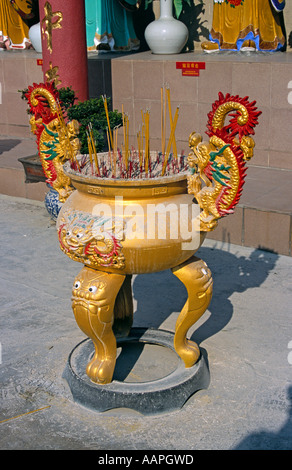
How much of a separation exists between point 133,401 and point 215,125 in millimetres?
1177

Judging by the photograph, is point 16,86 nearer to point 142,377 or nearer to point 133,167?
point 133,167

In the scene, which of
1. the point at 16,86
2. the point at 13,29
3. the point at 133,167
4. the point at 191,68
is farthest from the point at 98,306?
the point at 13,29

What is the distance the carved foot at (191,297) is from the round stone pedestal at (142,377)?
0.25 ft

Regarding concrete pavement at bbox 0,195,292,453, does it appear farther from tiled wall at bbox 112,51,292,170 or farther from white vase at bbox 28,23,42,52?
white vase at bbox 28,23,42,52

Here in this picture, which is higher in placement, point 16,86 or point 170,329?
point 16,86

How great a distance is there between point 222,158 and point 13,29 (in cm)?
691

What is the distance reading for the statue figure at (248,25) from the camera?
6660 mm

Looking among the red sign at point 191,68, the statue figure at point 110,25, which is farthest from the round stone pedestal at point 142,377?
the statue figure at point 110,25

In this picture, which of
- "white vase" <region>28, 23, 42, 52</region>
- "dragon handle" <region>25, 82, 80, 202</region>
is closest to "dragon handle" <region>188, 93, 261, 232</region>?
"dragon handle" <region>25, 82, 80, 202</region>

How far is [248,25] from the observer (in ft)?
21.8

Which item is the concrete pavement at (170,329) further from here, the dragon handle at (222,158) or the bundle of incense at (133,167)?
the bundle of incense at (133,167)

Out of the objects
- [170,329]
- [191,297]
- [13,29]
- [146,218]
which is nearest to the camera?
[146,218]

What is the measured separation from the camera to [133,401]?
8.58 feet

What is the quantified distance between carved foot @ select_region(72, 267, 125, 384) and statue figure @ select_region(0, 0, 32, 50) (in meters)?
6.76
